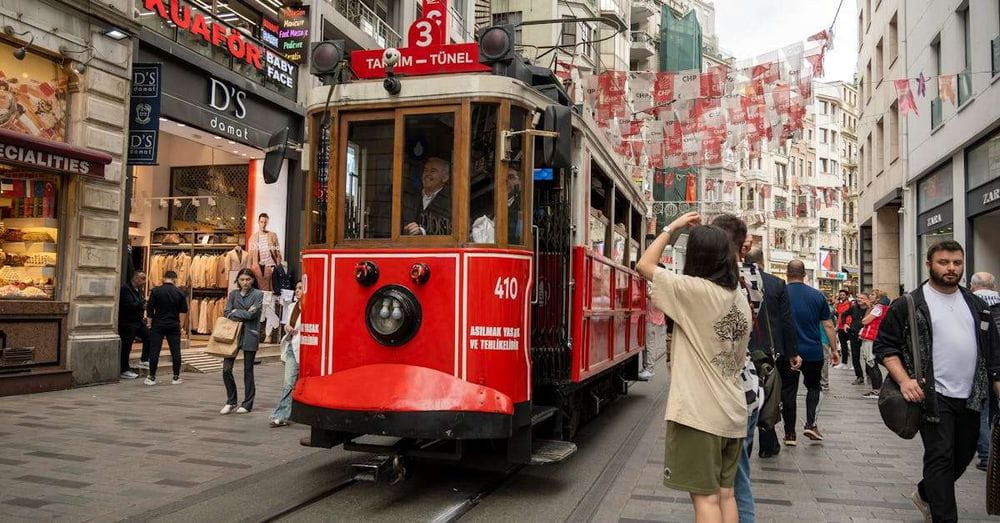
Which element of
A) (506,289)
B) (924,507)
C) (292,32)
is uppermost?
(292,32)

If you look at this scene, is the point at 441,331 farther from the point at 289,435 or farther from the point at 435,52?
the point at 289,435

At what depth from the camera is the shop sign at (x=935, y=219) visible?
17.2 metres

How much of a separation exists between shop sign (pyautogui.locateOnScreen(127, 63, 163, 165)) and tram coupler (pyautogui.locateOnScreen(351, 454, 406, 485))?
325 inches

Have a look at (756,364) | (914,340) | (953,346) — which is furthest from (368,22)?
(953,346)

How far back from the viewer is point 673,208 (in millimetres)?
42906

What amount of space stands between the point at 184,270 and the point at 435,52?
12425 millimetres

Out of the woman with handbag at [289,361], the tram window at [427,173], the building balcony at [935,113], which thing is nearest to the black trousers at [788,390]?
the tram window at [427,173]

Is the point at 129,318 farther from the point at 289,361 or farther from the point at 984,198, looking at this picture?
the point at 984,198

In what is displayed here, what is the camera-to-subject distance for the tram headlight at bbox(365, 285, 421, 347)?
5707 millimetres

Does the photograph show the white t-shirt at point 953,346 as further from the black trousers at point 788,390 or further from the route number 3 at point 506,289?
the route number 3 at point 506,289

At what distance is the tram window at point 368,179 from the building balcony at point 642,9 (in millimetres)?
42961

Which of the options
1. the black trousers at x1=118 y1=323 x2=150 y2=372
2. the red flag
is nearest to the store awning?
the black trousers at x1=118 y1=323 x2=150 y2=372

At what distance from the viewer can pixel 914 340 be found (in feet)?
15.5

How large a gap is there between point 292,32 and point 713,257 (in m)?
15.8
